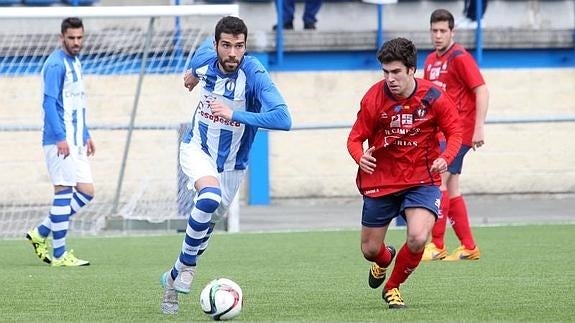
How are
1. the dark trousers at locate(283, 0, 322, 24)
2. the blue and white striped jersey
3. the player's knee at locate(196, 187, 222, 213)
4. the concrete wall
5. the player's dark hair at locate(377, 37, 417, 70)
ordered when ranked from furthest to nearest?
1. the dark trousers at locate(283, 0, 322, 24)
2. the concrete wall
3. the blue and white striped jersey
4. the player's dark hair at locate(377, 37, 417, 70)
5. the player's knee at locate(196, 187, 222, 213)

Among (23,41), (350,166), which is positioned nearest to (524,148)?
(350,166)

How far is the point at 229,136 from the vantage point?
8.18 m

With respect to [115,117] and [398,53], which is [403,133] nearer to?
Answer: [398,53]

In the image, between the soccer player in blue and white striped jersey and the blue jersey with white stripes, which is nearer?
the soccer player in blue and white striped jersey

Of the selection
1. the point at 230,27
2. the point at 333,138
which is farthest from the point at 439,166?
the point at 333,138

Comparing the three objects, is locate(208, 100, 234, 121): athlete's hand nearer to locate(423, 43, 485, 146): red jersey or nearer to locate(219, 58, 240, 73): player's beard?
locate(219, 58, 240, 73): player's beard

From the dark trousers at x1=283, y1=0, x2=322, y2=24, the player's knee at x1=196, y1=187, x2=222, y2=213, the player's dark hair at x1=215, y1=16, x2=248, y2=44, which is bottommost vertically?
the dark trousers at x1=283, y1=0, x2=322, y2=24

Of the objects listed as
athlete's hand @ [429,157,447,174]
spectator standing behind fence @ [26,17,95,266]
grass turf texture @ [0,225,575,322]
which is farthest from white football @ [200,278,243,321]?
spectator standing behind fence @ [26,17,95,266]

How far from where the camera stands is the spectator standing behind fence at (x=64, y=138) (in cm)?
1130

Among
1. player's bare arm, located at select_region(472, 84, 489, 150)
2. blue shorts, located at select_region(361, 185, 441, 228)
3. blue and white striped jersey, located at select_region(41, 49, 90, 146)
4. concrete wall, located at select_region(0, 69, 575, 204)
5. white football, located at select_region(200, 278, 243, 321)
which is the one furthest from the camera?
concrete wall, located at select_region(0, 69, 575, 204)

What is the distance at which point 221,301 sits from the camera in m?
7.45

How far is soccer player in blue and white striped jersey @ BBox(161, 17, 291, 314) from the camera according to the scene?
775 centimetres

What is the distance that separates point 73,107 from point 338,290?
3490 mm

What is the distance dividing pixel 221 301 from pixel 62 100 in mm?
4494
